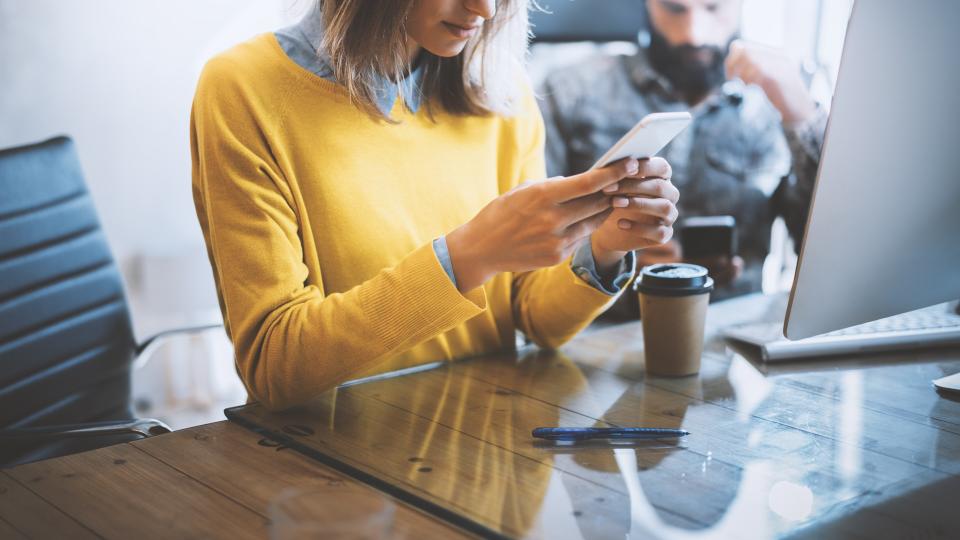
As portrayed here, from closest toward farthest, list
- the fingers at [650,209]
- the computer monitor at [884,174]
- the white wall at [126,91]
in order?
the computer monitor at [884,174] → the fingers at [650,209] → the white wall at [126,91]

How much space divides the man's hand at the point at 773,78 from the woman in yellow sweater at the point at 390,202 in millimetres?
699

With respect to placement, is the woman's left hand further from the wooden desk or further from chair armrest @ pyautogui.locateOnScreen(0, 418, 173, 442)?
chair armrest @ pyautogui.locateOnScreen(0, 418, 173, 442)

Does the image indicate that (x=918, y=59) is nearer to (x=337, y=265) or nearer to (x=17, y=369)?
(x=337, y=265)

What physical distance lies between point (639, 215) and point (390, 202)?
34 centimetres

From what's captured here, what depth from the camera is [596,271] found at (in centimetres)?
113

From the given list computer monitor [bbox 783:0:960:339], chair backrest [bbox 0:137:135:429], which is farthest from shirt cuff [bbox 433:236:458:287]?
chair backrest [bbox 0:137:135:429]

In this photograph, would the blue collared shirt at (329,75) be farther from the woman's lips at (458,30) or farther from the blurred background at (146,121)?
the blurred background at (146,121)

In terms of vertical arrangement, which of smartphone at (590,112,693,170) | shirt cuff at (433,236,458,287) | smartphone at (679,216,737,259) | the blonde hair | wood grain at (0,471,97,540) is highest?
the blonde hair

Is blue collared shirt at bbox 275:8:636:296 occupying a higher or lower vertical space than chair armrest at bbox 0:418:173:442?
higher

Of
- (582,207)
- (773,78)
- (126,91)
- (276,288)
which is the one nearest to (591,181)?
(582,207)

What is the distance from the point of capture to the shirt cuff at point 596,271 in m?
1.13

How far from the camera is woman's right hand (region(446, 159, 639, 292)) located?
867mm

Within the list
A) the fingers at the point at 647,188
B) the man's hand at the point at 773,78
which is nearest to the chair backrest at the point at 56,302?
the fingers at the point at 647,188

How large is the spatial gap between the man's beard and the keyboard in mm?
1363
